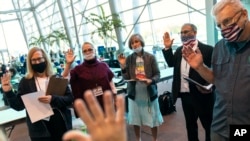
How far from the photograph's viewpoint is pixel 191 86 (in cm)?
236

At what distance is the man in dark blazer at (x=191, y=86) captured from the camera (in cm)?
228

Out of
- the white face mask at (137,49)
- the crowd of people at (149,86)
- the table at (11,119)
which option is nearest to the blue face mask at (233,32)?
the crowd of people at (149,86)

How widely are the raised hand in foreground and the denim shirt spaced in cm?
87

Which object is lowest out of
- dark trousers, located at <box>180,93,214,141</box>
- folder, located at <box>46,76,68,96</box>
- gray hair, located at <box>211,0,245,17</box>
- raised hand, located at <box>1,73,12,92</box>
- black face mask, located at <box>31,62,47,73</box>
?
dark trousers, located at <box>180,93,214,141</box>

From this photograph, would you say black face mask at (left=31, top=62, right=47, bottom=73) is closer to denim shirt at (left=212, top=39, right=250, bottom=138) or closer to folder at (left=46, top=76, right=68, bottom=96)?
folder at (left=46, top=76, right=68, bottom=96)

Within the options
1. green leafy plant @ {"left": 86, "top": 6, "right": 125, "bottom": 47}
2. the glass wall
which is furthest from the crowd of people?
green leafy plant @ {"left": 86, "top": 6, "right": 125, "bottom": 47}

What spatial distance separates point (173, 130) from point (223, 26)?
2459 mm

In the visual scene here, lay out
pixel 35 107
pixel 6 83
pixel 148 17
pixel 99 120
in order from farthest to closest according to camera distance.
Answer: pixel 148 17
pixel 35 107
pixel 6 83
pixel 99 120

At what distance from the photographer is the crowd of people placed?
62 centimetres

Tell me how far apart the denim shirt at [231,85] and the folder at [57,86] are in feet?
4.09

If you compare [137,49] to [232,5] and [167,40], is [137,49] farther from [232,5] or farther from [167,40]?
[232,5]

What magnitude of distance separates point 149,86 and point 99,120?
2.17m

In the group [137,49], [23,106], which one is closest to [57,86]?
[23,106]

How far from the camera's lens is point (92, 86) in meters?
2.48
